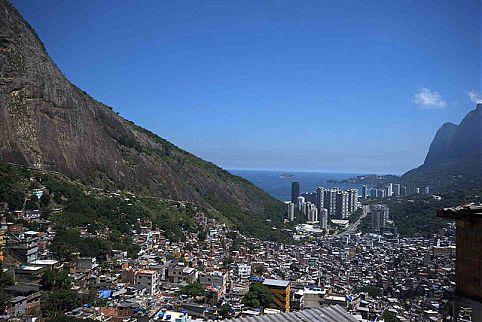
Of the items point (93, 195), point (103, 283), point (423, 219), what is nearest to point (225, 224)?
point (93, 195)

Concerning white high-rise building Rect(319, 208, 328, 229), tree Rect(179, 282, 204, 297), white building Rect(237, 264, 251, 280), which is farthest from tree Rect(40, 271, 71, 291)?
white high-rise building Rect(319, 208, 328, 229)

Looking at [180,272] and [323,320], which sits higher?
[323,320]

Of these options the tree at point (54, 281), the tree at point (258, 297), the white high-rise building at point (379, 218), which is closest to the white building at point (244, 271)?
the tree at point (258, 297)

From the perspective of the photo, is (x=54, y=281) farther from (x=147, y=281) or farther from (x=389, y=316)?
(x=389, y=316)

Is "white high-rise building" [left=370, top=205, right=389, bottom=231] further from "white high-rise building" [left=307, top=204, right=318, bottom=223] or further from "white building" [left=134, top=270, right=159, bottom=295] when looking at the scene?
"white building" [left=134, top=270, right=159, bottom=295]

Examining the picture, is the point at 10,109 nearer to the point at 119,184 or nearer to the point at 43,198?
the point at 43,198

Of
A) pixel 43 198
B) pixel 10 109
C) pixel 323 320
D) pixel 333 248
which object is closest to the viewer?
pixel 323 320
